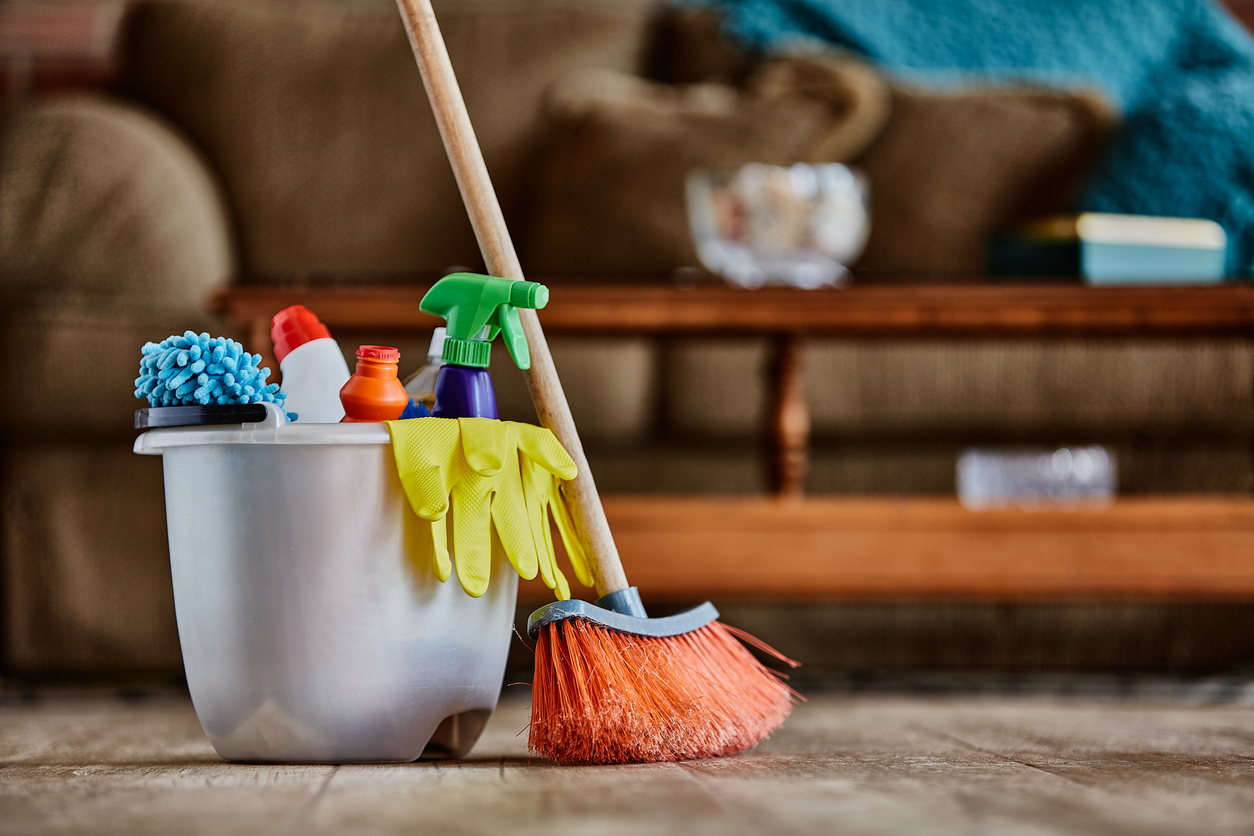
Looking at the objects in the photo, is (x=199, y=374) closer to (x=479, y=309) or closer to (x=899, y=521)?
(x=479, y=309)

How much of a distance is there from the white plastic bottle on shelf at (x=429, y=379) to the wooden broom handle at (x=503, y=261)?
0.17 feet

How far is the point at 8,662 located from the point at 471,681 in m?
0.75

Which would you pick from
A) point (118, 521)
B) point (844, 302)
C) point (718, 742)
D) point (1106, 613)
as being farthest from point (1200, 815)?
point (118, 521)

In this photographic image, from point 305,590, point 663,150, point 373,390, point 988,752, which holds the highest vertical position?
point 663,150

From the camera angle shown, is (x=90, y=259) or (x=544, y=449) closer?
(x=544, y=449)

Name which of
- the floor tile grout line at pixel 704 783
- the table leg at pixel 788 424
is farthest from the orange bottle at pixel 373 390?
the table leg at pixel 788 424

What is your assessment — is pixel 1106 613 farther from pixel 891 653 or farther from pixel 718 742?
pixel 718 742

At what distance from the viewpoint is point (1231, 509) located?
1.05m

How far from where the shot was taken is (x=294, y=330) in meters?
0.65

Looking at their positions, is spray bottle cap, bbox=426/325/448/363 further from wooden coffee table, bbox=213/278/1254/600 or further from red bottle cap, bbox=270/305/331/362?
wooden coffee table, bbox=213/278/1254/600

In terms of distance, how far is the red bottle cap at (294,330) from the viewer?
2.13 feet

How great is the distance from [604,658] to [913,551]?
0.52m

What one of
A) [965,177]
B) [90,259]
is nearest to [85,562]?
[90,259]

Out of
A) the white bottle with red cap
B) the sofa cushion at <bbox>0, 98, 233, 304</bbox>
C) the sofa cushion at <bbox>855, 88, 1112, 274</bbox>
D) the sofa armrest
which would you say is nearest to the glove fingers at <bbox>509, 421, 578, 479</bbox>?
the white bottle with red cap
